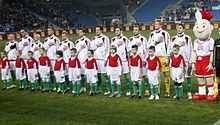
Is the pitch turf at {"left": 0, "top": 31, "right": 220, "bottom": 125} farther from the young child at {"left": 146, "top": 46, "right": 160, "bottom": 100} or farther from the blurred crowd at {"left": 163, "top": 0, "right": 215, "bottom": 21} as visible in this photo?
the blurred crowd at {"left": 163, "top": 0, "right": 215, "bottom": 21}

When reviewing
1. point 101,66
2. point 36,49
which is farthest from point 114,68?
point 36,49

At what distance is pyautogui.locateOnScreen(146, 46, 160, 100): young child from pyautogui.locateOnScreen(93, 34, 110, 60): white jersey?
247 cm

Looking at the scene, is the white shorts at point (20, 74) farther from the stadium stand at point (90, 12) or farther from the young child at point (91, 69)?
the stadium stand at point (90, 12)

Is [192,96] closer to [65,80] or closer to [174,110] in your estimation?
[174,110]

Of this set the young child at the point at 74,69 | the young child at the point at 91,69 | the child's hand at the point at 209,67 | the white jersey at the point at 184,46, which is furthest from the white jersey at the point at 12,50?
the child's hand at the point at 209,67

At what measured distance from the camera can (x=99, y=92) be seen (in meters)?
17.8

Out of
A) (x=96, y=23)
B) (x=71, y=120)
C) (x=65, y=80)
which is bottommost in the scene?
(x=71, y=120)

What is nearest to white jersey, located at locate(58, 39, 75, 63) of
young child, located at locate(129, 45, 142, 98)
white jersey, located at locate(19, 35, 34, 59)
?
white jersey, located at locate(19, 35, 34, 59)

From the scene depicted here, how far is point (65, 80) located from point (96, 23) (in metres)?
36.6

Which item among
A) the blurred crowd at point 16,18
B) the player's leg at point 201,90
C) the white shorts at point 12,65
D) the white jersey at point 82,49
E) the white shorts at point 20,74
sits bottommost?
the player's leg at point 201,90

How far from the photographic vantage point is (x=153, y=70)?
622 inches

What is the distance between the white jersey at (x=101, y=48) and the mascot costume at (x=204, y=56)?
377cm

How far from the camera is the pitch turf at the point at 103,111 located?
43.6ft

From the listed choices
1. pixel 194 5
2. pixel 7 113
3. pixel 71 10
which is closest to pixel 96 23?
pixel 71 10
